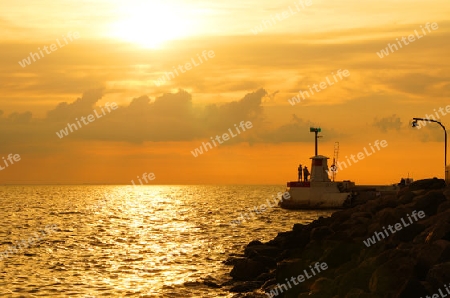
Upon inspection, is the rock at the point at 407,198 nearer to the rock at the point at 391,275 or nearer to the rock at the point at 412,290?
the rock at the point at 391,275

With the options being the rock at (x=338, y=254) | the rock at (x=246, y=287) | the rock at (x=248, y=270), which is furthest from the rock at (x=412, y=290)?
the rock at (x=248, y=270)

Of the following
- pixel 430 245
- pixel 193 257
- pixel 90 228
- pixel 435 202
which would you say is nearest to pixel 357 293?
pixel 430 245

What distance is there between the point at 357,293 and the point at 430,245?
317cm

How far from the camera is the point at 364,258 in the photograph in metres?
21.7

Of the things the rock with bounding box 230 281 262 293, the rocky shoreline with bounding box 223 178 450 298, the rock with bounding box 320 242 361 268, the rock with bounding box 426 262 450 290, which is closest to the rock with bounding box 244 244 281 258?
the rocky shoreline with bounding box 223 178 450 298

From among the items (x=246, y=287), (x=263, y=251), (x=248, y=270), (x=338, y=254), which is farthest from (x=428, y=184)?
(x=246, y=287)

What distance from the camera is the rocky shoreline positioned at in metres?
17.1

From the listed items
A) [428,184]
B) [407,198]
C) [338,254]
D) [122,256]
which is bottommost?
[338,254]

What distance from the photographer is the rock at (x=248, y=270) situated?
26.5 metres

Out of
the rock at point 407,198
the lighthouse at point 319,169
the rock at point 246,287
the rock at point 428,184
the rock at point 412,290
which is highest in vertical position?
the lighthouse at point 319,169

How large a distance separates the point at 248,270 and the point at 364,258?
6161 millimetres

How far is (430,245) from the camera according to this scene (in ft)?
61.4

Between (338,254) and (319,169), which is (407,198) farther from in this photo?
(319,169)

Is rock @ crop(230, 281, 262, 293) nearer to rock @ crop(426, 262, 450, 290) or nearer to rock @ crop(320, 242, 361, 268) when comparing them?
rock @ crop(320, 242, 361, 268)
